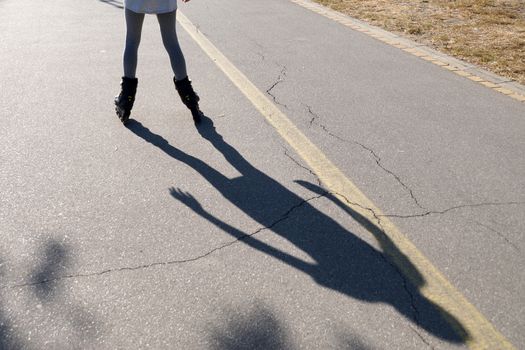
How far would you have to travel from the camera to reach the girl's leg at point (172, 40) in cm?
452

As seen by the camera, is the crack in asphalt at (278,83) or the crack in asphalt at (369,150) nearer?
the crack in asphalt at (369,150)

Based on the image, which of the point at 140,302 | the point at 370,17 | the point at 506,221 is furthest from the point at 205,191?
the point at 370,17

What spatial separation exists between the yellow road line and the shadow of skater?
11.5 ft

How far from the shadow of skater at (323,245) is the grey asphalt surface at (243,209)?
11 millimetres

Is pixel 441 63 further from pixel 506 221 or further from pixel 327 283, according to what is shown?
pixel 327 283

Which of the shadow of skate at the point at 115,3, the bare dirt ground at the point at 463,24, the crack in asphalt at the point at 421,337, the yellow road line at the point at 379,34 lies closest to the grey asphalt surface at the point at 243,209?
the crack in asphalt at the point at 421,337

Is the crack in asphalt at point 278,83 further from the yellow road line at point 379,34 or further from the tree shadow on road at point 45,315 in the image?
the tree shadow on road at point 45,315

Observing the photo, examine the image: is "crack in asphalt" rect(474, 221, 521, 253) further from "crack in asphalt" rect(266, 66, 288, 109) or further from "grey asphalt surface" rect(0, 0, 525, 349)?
"crack in asphalt" rect(266, 66, 288, 109)

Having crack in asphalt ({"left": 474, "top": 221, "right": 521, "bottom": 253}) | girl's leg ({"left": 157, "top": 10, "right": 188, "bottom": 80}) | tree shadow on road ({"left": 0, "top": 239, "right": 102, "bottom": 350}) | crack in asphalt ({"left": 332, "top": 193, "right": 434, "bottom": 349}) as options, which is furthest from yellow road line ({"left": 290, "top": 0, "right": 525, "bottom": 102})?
tree shadow on road ({"left": 0, "top": 239, "right": 102, "bottom": 350})

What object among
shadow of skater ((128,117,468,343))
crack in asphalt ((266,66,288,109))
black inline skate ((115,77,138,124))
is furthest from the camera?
crack in asphalt ((266,66,288,109))

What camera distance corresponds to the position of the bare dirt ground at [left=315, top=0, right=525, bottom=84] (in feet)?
23.4

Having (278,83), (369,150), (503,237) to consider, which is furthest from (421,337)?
(278,83)

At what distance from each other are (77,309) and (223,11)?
28.1 ft

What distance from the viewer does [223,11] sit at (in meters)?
10.1
